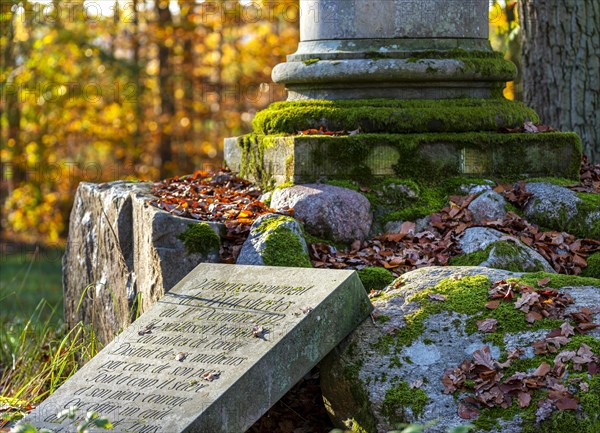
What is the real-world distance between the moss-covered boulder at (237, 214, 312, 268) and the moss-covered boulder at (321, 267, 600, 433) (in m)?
0.67

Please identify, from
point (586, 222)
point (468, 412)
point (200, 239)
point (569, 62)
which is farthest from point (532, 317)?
point (569, 62)

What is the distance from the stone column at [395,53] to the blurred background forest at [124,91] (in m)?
9.97

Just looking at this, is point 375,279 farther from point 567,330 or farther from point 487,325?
point 567,330

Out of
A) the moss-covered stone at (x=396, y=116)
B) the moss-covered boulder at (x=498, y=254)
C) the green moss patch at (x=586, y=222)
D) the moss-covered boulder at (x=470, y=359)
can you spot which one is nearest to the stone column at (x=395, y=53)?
the moss-covered stone at (x=396, y=116)

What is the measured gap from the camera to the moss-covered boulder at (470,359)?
3.62 meters

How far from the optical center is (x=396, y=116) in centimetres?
586

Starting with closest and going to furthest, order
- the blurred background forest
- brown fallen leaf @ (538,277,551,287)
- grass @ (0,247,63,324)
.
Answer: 1. brown fallen leaf @ (538,277,551,287)
2. grass @ (0,247,63,324)
3. the blurred background forest

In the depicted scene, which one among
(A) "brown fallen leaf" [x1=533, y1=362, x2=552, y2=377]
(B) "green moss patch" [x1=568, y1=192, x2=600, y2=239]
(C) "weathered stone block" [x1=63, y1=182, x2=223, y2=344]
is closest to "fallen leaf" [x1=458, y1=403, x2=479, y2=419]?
(A) "brown fallen leaf" [x1=533, y1=362, x2=552, y2=377]

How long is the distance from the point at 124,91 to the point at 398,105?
11396mm

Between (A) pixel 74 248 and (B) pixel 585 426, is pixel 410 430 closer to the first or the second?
(B) pixel 585 426

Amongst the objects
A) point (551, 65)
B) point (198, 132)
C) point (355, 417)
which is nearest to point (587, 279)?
point (355, 417)

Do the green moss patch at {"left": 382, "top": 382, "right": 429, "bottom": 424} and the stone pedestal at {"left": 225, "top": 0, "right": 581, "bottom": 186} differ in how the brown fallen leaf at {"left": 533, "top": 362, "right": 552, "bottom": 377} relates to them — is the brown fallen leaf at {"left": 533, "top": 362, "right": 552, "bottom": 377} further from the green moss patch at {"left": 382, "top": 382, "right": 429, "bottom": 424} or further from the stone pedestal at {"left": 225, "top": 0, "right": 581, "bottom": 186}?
the stone pedestal at {"left": 225, "top": 0, "right": 581, "bottom": 186}

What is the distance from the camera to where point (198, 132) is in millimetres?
17453

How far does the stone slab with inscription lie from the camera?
3.61 metres
